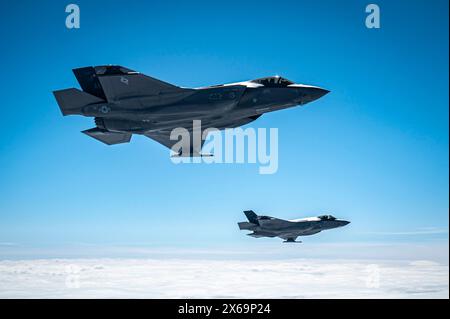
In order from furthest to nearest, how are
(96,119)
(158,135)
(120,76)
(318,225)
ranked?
(318,225) → (158,135) → (96,119) → (120,76)

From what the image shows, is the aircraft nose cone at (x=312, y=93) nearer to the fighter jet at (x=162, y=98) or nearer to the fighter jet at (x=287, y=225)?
the fighter jet at (x=162, y=98)

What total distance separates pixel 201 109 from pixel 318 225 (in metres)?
47.0

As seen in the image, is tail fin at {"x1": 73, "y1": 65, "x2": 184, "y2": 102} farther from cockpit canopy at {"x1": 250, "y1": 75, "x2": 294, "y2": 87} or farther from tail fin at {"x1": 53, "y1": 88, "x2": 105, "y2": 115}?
cockpit canopy at {"x1": 250, "y1": 75, "x2": 294, "y2": 87}

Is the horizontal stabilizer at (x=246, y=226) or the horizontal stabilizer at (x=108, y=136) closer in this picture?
the horizontal stabilizer at (x=108, y=136)

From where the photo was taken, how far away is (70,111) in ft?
101

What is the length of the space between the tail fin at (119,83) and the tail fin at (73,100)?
78cm

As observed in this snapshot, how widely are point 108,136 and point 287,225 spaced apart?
43371 mm

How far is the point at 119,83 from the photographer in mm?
30422

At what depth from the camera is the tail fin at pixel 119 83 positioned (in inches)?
1190

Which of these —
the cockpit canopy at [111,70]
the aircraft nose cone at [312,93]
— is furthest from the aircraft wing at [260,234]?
the cockpit canopy at [111,70]

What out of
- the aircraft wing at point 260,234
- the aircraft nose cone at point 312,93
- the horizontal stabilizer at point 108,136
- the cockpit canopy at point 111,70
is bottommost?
the aircraft wing at point 260,234

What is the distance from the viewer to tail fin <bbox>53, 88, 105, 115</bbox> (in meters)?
30.1
